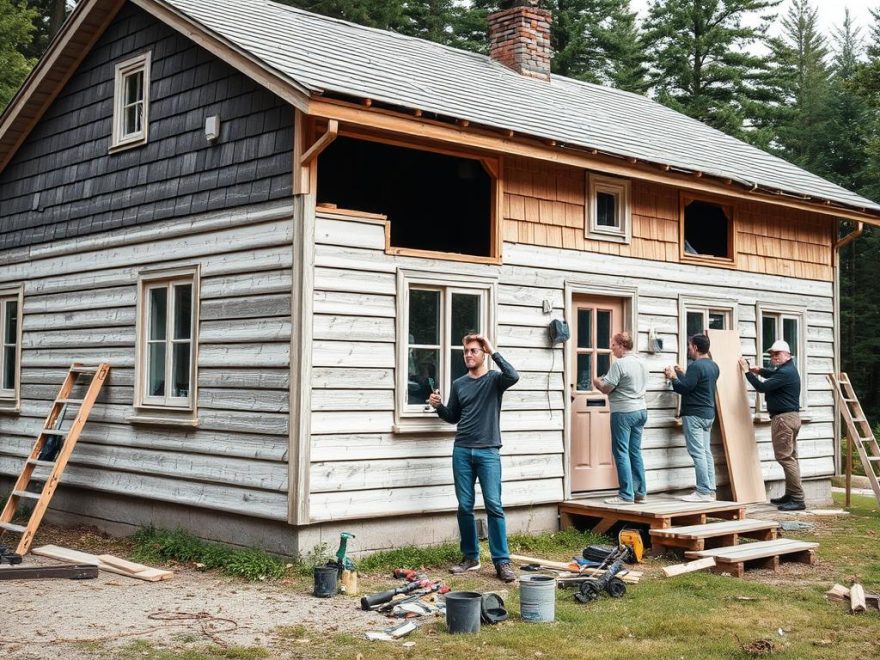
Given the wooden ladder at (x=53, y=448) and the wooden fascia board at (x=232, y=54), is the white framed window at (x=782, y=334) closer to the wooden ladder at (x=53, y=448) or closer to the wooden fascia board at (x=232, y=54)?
the wooden fascia board at (x=232, y=54)

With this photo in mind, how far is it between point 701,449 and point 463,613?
611cm

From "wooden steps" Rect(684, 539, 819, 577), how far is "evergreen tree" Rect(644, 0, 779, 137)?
27.9 metres

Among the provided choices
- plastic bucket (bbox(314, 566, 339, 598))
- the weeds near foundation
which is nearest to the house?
the weeds near foundation

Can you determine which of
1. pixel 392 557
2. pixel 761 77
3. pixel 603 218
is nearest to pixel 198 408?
pixel 392 557

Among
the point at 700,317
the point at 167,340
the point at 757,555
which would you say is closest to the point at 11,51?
the point at 167,340

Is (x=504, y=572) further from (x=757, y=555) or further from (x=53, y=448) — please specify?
(x=53, y=448)

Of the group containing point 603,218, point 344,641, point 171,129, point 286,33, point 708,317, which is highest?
point 286,33

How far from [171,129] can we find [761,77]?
31211 mm

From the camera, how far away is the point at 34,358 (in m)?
14.1

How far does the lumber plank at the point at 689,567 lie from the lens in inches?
377

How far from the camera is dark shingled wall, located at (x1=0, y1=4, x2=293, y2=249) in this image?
1062 cm

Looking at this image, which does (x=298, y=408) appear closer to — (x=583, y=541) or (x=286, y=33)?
(x=583, y=541)

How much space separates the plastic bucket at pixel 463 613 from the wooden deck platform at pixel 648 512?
388 centimetres

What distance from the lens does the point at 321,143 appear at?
31.2 feet
